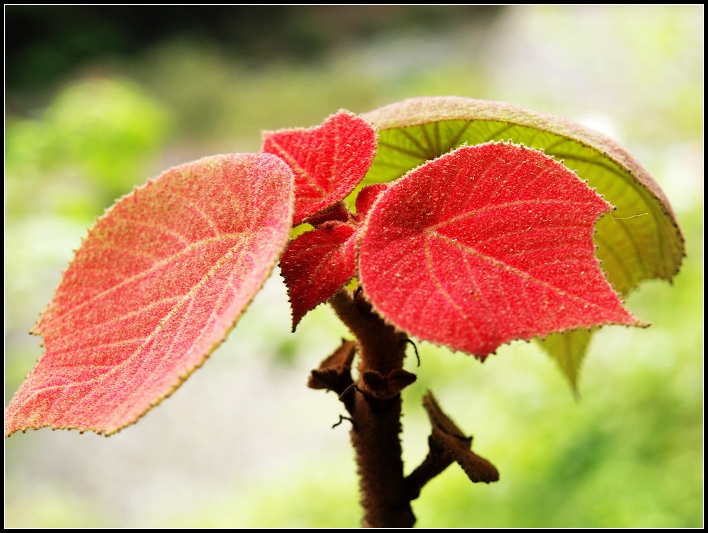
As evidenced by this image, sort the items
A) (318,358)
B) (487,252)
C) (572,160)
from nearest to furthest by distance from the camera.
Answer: (487,252), (572,160), (318,358)

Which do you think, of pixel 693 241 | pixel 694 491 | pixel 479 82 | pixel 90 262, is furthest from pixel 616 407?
pixel 479 82

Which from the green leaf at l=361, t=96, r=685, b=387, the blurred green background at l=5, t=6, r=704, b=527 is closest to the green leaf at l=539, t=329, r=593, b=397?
the green leaf at l=361, t=96, r=685, b=387

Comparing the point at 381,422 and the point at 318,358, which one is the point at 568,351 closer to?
the point at 381,422

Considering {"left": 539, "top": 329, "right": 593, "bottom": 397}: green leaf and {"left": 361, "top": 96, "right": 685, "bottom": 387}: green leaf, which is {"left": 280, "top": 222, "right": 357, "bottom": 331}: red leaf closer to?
{"left": 361, "top": 96, "right": 685, "bottom": 387}: green leaf

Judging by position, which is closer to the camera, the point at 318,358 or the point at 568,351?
the point at 568,351

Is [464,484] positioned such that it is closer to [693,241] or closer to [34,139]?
[693,241]

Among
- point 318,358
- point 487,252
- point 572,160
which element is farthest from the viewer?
point 318,358

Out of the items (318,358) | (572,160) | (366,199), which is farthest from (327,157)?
(318,358)
